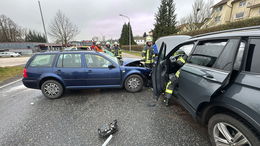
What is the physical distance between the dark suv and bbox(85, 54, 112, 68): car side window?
234cm

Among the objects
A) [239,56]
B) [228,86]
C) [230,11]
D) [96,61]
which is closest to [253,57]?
[239,56]

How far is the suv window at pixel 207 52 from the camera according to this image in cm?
164

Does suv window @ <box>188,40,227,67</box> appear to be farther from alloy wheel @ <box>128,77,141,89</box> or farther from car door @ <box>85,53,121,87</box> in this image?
car door @ <box>85,53,121,87</box>

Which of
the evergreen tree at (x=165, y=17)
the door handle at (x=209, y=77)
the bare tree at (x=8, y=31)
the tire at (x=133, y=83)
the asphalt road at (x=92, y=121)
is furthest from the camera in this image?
the bare tree at (x=8, y=31)

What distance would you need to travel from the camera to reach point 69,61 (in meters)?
3.23

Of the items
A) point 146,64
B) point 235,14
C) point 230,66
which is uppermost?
point 235,14

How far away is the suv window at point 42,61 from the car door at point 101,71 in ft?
3.59

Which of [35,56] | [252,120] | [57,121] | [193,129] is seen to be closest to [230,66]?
[252,120]

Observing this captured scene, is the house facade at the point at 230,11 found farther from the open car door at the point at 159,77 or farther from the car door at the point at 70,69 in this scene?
the car door at the point at 70,69

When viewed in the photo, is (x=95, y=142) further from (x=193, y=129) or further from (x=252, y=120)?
(x=252, y=120)

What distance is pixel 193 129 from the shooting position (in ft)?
6.78

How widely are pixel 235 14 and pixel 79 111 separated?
3333cm

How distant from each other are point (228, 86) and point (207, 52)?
2.41 feet

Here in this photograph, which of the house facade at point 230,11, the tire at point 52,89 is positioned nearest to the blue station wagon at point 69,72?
the tire at point 52,89
